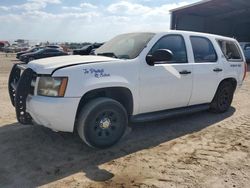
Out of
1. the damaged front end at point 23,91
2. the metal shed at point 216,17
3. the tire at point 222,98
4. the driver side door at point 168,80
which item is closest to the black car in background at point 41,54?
the metal shed at point 216,17

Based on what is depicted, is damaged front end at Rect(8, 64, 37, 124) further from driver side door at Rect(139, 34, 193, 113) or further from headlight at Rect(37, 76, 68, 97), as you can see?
driver side door at Rect(139, 34, 193, 113)

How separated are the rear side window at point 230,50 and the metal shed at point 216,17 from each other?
21.3 metres

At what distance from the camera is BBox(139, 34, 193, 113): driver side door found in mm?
4684

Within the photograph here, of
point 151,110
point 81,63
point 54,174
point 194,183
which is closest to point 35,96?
point 81,63

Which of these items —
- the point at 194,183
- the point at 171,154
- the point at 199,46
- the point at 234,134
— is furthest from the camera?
the point at 199,46

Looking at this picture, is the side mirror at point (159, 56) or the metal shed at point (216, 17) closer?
the side mirror at point (159, 56)

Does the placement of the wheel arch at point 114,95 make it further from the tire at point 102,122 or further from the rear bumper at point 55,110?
the rear bumper at point 55,110

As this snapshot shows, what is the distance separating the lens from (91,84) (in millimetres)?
4008

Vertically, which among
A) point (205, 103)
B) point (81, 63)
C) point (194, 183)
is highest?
point (81, 63)

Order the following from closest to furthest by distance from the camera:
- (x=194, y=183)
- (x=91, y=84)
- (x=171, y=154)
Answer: (x=194, y=183)
(x=91, y=84)
(x=171, y=154)

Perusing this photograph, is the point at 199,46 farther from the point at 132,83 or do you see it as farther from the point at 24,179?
the point at 24,179

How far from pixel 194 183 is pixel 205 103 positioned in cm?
281

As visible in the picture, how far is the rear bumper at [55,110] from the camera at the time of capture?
152 inches

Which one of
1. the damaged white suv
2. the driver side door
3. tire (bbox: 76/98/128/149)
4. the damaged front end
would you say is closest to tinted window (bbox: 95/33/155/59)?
the damaged white suv
